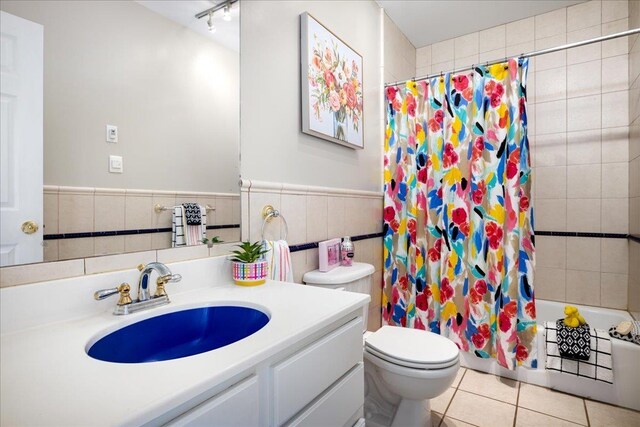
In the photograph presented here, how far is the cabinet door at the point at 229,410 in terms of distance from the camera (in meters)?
0.56

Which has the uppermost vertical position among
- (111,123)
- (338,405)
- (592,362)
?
Result: (111,123)

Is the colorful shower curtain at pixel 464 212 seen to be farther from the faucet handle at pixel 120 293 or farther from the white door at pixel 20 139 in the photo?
the white door at pixel 20 139

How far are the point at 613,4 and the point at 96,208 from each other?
11.5 feet

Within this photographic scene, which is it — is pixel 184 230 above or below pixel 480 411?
above

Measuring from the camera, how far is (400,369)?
1372 mm

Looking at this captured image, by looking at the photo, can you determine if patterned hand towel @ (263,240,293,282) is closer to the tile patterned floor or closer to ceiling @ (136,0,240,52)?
ceiling @ (136,0,240,52)

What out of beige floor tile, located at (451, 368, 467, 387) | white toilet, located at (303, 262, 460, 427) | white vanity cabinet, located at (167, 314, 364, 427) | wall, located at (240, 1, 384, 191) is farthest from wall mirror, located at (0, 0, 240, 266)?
beige floor tile, located at (451, 368, 467, 387)

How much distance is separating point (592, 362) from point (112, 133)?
8.20 feet

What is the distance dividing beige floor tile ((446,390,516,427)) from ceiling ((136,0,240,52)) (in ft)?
6.73

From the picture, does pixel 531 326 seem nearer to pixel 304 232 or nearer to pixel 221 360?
pixel 304 232

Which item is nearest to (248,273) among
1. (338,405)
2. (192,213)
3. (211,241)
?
(211,241)

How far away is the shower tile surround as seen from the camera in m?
0.86

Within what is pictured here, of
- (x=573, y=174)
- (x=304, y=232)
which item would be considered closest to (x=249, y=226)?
(x=304, y=232)

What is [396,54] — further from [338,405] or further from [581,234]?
[338,405]
